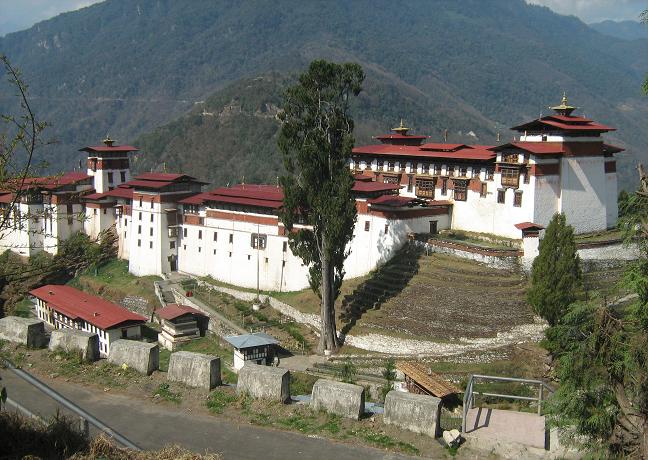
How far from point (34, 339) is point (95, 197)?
44240mm

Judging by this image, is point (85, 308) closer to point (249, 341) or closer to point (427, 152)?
point (249, 341)

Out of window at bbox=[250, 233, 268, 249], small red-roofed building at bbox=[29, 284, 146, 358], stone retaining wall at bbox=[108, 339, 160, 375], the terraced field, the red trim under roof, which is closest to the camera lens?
stone retaining wall at bbox=[108, 339, 160, 375]

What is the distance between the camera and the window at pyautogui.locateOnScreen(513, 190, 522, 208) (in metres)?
38.5

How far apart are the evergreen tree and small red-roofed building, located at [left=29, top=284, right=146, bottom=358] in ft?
38.9

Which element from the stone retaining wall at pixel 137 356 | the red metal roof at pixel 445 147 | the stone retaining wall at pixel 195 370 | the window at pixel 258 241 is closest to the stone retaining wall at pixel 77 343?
the stone retaining wall at pixel 137 356

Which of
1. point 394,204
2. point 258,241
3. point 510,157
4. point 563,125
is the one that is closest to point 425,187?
point 394,204

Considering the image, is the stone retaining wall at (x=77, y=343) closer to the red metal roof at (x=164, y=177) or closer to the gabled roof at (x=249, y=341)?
the gabled roof at (x=249, y=341)

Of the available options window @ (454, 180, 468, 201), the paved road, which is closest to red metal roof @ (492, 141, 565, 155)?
window @ (454, 180, 468, 201)

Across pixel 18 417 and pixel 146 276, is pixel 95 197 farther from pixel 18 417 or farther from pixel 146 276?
pixel 18 417

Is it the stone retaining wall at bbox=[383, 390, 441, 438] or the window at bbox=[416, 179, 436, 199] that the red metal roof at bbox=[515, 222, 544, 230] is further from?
the stone retaining wall at bbox=[383, 390, 441, 438]

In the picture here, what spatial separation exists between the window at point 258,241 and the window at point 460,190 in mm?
12645

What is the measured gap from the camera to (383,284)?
37.8m

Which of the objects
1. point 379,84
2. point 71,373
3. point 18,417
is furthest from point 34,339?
point 379,84

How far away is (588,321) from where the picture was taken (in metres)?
11.4
